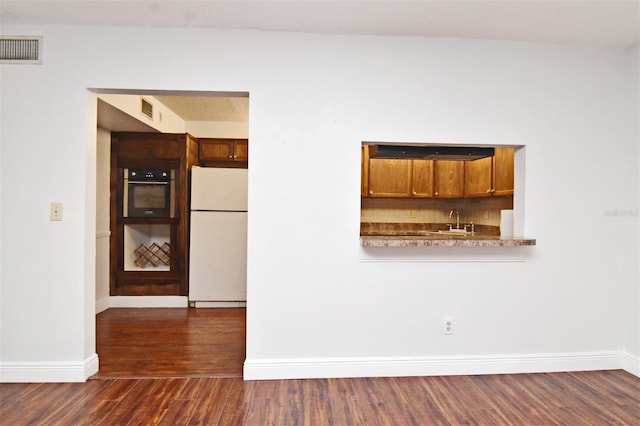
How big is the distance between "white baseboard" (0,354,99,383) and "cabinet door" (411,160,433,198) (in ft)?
13.2

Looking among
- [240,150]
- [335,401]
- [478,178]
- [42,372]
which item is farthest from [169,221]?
[478,178]

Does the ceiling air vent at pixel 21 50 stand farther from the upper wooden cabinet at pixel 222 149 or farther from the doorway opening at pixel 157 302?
the upper wooden cabinet at pixel 222 149

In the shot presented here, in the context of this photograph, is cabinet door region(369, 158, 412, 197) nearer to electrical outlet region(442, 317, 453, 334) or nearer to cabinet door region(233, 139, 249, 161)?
cabinet door region(233, 139, 249, 161)

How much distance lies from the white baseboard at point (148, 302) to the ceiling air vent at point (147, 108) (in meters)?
2.09

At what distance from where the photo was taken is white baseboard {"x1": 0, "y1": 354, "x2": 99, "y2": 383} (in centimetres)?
251

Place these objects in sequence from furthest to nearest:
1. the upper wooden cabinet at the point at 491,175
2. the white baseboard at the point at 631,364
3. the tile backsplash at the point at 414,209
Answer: the tile backsplash at the point at 414,209 → the upper wooden cabinet at the point at 491,175 → the white baseboard at the point at 631,364

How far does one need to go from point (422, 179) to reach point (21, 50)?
4236mm

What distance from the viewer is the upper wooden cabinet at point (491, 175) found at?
397cm

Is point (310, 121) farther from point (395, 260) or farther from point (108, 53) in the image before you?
point (108, 53)

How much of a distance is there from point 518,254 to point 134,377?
9.28ft

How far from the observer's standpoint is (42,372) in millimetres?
2518

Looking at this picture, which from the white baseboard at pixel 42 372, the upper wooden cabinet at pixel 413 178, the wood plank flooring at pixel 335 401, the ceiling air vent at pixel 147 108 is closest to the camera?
the wood plank flooring at pixel 335 401

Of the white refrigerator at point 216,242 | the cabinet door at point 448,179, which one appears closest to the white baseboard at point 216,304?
the white refrigerator at point 216,242

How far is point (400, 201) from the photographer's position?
529cm
